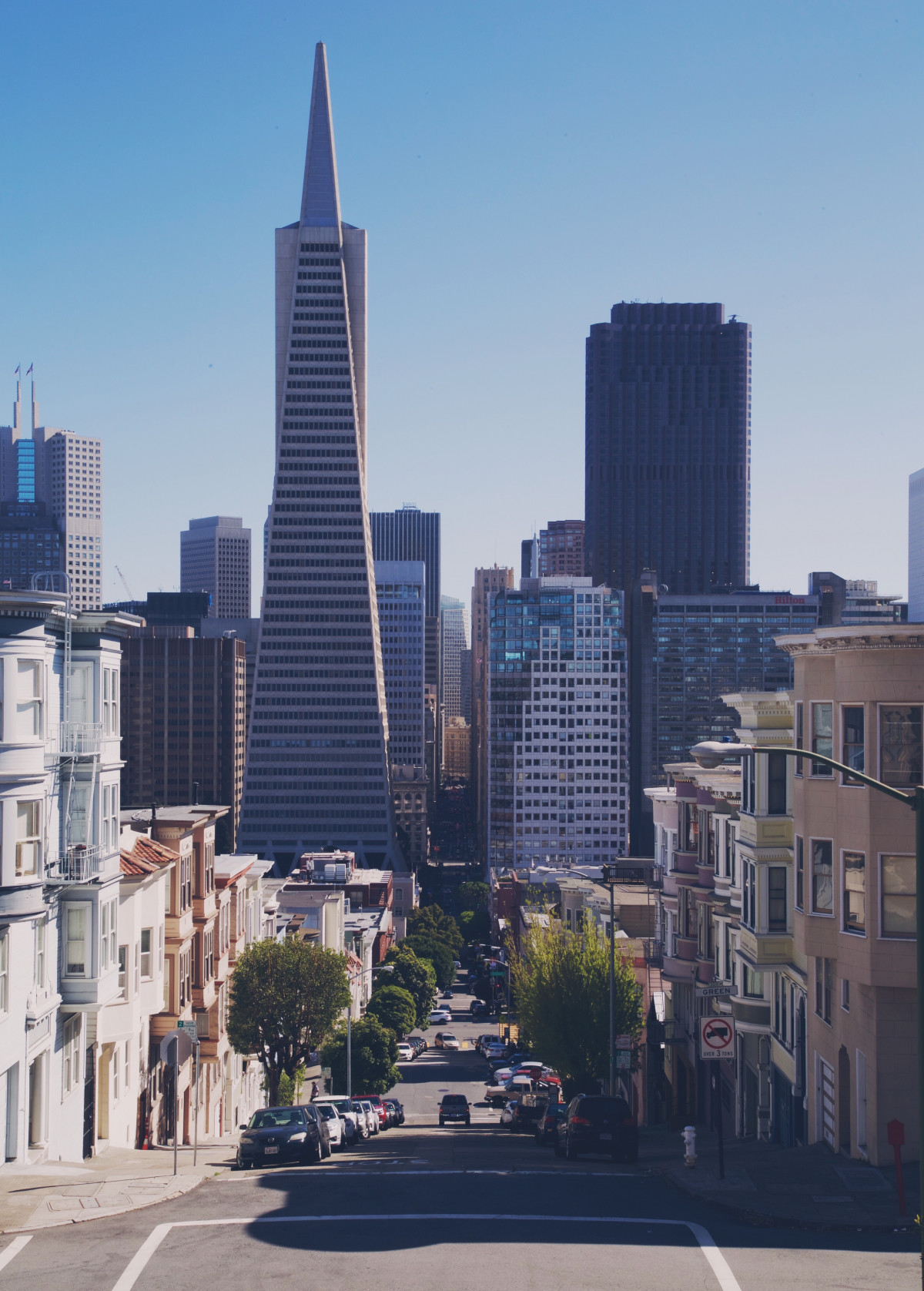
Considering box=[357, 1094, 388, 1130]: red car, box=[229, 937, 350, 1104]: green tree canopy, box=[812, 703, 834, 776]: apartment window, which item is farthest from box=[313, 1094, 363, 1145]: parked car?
box=[812, 703, 834, 776]: apartment window

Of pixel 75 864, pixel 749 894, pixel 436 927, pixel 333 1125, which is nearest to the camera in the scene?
pixel 75 864

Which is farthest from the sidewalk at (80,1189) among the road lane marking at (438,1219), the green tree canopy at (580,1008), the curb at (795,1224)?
the green tree canopy at (580,1008)

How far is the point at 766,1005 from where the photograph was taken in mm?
43125

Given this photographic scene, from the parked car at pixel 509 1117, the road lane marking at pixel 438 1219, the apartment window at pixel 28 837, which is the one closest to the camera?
the road lane marking at pixel 438 1219

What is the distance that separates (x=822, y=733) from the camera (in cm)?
3194

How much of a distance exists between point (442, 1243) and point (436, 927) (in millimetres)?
167975

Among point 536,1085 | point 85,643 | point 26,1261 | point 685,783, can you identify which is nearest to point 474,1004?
point 536,1085

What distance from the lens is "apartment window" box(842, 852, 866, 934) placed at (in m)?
28.9

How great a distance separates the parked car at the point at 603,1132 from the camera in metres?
36.0

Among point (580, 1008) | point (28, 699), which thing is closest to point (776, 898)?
point (580, 1008)

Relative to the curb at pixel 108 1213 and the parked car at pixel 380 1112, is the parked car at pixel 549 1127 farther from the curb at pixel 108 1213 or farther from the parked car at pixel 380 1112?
the curb at pixel 108 1213

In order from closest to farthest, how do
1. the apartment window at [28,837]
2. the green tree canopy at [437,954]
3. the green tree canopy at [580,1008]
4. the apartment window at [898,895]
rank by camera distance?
the apartment window at [898,895], the apartment window at [28,837], the green tree canopy at [580,1008], the green tree canopy at [437,954]

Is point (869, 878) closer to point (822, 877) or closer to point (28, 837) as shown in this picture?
point (822, 877)

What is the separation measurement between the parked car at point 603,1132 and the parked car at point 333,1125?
7.61 m
